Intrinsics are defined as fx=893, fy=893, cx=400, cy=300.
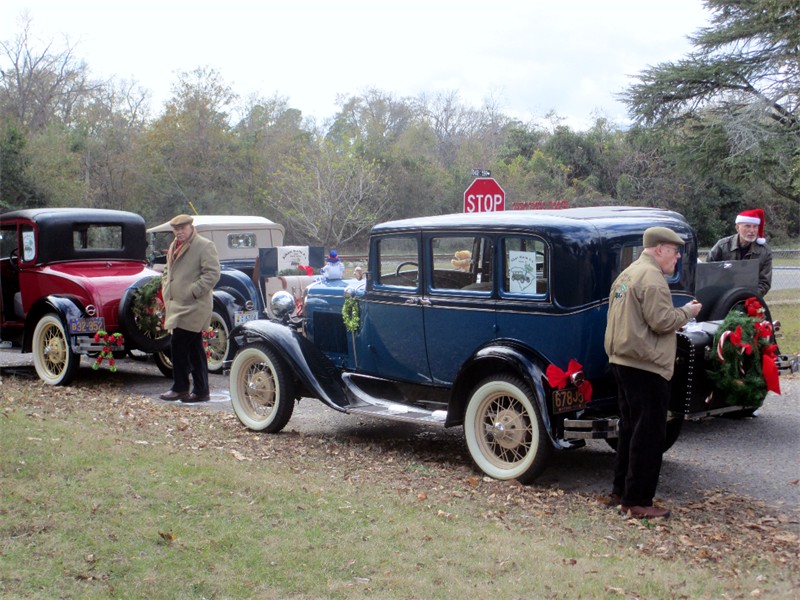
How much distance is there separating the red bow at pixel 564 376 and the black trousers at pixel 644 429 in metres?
0.45

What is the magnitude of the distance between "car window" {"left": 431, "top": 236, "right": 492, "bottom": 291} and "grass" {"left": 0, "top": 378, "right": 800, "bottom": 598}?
1.42 metres

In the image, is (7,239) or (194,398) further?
(7,239)

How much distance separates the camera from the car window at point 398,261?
711 cm

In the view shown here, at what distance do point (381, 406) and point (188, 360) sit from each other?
2754mm

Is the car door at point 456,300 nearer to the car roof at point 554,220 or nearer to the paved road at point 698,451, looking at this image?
the car roof at point 554,220

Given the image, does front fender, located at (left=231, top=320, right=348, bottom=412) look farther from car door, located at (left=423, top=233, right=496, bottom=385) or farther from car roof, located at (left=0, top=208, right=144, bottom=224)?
car roof, located at (left=0, top=208, right=144, bottom=224)

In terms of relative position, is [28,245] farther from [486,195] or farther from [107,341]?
[486,195]

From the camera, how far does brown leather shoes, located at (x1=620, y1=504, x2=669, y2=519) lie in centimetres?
534

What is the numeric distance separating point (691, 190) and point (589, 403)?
30525mm

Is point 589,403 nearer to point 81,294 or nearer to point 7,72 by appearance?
point 81,294

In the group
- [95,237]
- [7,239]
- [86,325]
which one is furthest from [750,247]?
[7,239]

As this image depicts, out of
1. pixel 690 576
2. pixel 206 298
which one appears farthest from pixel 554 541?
pixel 206 298

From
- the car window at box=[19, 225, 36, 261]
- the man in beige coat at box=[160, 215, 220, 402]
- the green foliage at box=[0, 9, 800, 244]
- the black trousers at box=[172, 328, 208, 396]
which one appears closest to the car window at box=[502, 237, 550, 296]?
the man in beige coat at box=[160, 215, 220, 402]

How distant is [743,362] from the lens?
6.29 m
